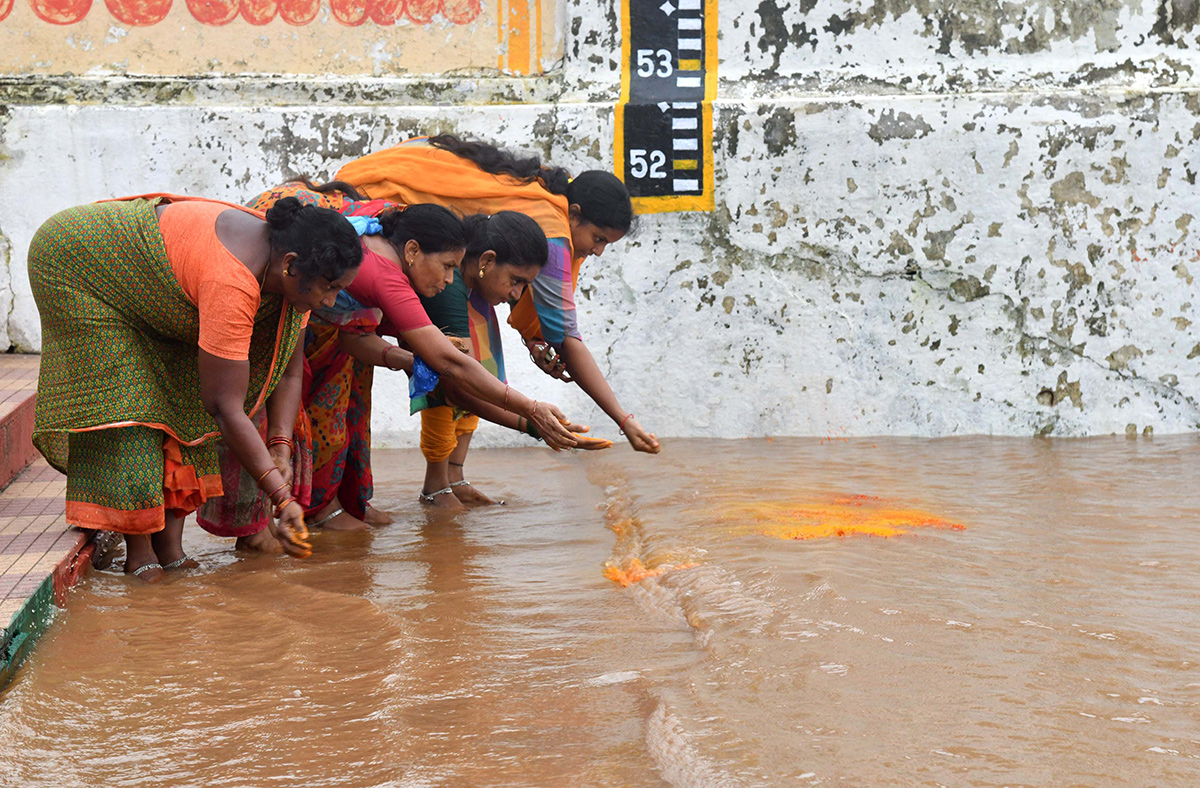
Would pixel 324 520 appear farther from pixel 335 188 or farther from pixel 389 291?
pixel 335 188

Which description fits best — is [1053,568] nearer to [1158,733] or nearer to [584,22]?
[1158,733]

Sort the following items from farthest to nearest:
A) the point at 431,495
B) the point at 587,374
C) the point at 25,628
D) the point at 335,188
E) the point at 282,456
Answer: the point at 431,495
the point at 587,374
the point at 335,188
the point at 282,456
the point at 25,628

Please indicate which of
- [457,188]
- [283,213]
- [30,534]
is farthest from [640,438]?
[30,534]

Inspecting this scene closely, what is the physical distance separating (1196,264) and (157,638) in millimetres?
4215

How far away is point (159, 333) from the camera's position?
8.93 feet

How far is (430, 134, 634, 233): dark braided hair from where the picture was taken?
3.39 metres

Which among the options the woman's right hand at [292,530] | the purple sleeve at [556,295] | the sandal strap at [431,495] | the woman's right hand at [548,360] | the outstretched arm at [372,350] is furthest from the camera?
the sandal strap at [431,495]

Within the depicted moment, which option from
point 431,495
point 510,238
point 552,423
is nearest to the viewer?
point 552,423

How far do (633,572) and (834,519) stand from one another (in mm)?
740

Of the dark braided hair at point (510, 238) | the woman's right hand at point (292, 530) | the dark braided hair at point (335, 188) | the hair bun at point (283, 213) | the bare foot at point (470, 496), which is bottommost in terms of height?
the bare foot at point (470, 496)

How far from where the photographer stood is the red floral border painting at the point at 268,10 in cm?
471

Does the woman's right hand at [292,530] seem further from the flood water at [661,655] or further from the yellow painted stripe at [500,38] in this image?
the yellow painted stripe at [500,38]

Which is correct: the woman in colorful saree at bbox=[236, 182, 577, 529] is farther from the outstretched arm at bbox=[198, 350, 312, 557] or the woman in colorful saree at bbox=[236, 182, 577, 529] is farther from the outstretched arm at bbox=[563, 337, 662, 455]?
the outstretched arm at bbox=[198, 350, 312, 557]

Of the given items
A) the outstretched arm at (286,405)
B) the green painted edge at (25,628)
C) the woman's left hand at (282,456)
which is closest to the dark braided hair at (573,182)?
the outstretched arm at (286,405)
